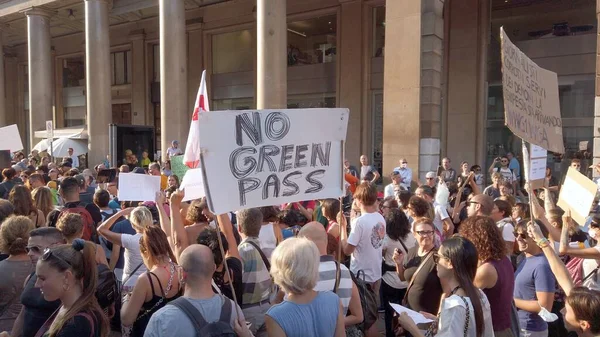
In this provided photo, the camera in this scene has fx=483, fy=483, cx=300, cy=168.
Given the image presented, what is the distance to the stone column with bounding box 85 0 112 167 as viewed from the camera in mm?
19641

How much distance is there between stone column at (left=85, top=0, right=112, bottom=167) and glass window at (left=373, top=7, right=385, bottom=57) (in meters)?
10.9

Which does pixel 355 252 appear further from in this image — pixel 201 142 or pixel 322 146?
pixel 201 142

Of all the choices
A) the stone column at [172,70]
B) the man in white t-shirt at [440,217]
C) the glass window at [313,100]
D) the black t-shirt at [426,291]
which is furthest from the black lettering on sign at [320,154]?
the glass window at [313,100]

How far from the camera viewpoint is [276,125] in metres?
3.47

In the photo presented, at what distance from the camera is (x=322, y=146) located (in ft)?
12.2

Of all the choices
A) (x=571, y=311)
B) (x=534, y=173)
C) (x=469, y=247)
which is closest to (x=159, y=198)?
(x=469, y=247)

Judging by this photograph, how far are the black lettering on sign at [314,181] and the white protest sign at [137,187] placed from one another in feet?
8.02

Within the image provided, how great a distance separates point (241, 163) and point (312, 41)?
18738 mm

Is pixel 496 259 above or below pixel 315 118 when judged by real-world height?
below

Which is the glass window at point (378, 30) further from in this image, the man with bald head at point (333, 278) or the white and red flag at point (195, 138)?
the man with bald head at point (333, 278)

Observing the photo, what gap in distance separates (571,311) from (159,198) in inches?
141

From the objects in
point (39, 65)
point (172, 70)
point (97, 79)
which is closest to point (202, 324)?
point (172, 70)

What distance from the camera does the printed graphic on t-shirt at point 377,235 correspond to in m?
4.78

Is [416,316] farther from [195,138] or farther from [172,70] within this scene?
[172,70]
